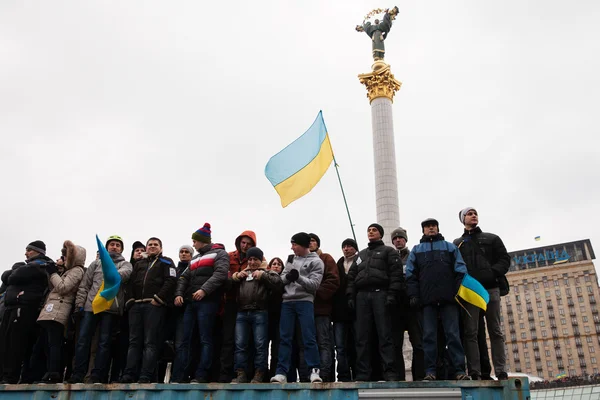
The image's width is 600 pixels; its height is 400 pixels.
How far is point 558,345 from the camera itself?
77625mm

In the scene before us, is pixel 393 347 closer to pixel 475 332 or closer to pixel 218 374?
pixel 475 332

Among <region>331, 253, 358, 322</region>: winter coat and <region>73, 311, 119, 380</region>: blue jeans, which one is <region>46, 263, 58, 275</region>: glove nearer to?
<region>73, 311, 119, 380</region>: blue jeans

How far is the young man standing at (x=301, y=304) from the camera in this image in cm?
643

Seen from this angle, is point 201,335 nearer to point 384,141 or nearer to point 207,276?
point 207,276

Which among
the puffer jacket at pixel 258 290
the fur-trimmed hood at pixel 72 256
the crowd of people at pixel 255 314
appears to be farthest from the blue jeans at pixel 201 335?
the fur-trimmed hood at pixel 72 256

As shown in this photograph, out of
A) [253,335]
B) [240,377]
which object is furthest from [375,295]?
[240,377]

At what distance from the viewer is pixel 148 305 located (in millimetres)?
6891

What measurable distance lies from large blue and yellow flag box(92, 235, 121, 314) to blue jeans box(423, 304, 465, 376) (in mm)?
3934

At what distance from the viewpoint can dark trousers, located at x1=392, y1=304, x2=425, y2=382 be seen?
22.4 feet

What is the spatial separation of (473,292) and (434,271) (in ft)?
1.61

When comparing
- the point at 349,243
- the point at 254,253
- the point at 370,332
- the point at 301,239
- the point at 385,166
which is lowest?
the point at 370,332

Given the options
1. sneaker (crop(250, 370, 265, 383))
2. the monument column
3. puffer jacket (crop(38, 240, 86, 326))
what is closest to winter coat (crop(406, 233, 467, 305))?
sneaker (crop(250, 370, 265, 383))

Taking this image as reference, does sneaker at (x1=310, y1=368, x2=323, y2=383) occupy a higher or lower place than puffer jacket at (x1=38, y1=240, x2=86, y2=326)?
lower

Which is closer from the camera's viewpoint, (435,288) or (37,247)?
(435,288)
